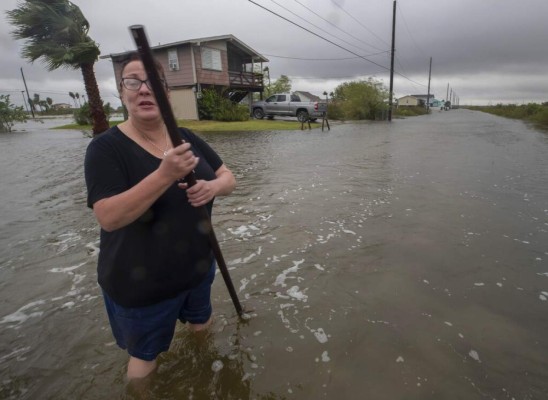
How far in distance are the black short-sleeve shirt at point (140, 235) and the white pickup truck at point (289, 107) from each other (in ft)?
80.7

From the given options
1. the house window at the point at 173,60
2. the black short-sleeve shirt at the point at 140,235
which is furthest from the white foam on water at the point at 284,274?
the house window at the point at 173,60

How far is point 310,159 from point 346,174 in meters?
2.50

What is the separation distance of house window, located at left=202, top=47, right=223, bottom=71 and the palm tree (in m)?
12.6

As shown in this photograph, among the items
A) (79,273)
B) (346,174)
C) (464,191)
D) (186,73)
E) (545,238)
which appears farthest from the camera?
(186,73)

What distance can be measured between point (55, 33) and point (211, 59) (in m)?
14.2

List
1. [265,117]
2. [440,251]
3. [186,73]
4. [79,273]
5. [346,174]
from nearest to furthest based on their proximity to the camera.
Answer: [79,273], [440,251], [346,174], [186,73], [265,117]

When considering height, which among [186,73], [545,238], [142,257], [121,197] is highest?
[186,73]

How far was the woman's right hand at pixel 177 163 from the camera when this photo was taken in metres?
1.38

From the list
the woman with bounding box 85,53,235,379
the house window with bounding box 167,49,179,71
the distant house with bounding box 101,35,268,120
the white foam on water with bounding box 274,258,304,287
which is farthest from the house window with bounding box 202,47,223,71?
the woman with bounding box 85,53,235,379

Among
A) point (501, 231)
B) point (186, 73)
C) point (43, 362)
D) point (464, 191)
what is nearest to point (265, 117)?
point (186, 73)

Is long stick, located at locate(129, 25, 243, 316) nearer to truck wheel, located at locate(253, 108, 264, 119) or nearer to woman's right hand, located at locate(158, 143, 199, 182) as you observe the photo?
woman's right hand, located at locate(158, 143, 199, 182)

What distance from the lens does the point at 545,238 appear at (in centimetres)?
455

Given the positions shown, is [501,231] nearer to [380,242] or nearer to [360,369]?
[380,242]

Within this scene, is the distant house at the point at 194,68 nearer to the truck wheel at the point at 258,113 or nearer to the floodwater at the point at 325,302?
the truck wheel at the point at 258,113
